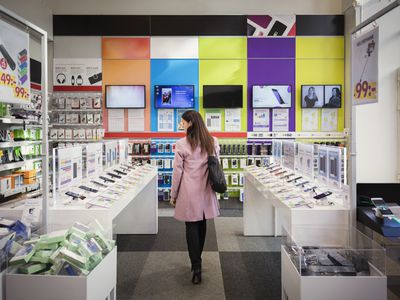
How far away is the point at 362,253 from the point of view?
99.3 inches

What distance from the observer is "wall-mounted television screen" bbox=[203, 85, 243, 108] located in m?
8.35

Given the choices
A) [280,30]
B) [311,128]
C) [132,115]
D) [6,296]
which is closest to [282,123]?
[311,128]

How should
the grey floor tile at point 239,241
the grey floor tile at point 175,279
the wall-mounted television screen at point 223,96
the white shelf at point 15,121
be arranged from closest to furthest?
the grey floor tile at point 175,279
the grey floor tile at point 239,241
the white shelf at point 15,121
the wall-mounted television screen at point 223,96

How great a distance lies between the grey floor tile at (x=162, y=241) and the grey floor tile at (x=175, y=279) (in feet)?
0.85

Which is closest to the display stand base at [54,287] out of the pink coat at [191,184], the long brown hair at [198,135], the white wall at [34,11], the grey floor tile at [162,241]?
the pink coat at [191,184]

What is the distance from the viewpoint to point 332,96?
332 inches

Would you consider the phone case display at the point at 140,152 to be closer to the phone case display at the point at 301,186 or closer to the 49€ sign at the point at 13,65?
the phone case display at the point at 301,186

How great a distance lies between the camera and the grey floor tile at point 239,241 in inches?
188

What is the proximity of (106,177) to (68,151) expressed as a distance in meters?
0.89

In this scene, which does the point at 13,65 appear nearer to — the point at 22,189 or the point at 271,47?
the point at 22,189

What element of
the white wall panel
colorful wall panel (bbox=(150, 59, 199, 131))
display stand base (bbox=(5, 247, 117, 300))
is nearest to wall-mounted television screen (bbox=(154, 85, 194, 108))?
colorful wall panel (bbox=(150, 59, 199, 131))

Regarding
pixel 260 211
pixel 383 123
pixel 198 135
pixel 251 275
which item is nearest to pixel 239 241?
pixel 260 211

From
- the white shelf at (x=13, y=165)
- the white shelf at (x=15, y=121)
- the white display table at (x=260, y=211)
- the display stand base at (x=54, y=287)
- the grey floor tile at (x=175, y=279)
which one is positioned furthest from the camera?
the white shelf at (x=13, y=165)

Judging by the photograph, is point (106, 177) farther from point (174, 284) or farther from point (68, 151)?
point (174, 284)
